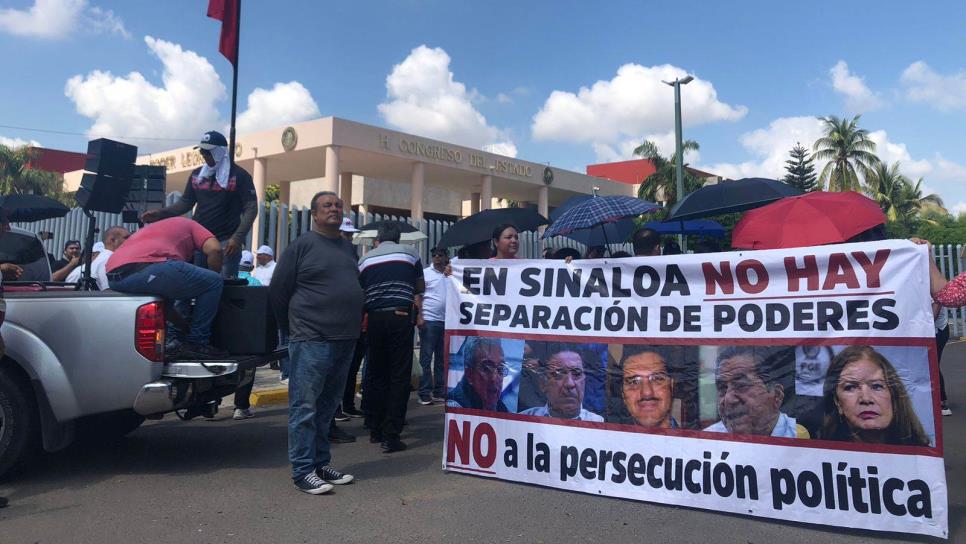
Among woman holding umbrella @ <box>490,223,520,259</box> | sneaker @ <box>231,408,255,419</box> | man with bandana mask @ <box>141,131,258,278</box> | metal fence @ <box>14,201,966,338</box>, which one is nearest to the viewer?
woman holding umbrella @ <box>490,223,520,259</box>

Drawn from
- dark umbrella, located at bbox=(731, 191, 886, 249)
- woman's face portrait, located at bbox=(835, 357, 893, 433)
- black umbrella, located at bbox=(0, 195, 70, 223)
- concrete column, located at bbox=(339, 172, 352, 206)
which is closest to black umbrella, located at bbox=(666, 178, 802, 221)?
dark umbrella, located at bbox=(731, 191, 886, 249)

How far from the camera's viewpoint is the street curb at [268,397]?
7805 millimetres

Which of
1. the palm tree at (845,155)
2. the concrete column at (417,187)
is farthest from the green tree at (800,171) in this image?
the concrete column at (417,187)

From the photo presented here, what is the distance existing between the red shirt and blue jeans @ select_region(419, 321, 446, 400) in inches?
129

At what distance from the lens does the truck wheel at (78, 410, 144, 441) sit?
15.9 feet

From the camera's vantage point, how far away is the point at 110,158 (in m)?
8.00

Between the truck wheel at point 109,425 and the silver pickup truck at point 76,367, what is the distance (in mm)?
256

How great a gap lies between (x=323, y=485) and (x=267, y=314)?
1352 millimetres

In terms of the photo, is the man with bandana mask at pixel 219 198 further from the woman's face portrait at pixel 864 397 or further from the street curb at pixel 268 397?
the woman's face portrait at pixel 864 397

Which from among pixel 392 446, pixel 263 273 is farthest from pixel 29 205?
pixel 392 446

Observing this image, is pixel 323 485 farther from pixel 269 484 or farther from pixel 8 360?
pixel 8 360

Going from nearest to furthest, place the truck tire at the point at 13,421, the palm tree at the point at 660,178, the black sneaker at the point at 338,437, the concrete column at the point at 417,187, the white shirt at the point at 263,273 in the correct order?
the truck tire at the point at 13,421, the black sneaker at the point at 338,437, the white shirt at the point at 263,273, the concrete column at the point at 417,187, the palm tree at the point at 660,178

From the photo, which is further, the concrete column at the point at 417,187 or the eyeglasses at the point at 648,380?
the concrete column at the point at 417,187

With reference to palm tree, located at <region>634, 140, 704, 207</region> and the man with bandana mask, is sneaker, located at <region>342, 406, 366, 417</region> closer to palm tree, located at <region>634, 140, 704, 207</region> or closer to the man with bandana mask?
the man with bandana mask
